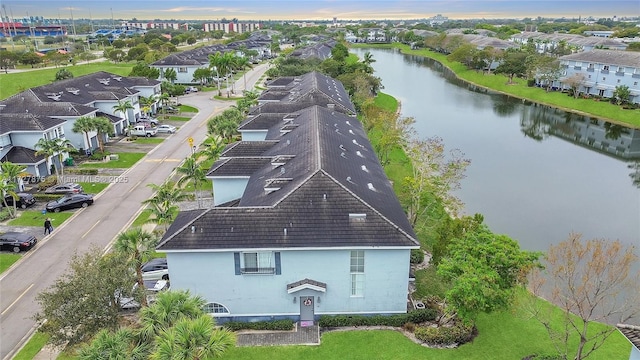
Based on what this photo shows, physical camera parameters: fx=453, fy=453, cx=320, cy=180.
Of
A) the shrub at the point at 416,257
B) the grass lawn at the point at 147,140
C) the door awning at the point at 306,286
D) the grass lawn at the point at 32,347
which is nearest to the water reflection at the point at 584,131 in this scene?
the shrub at the point at 416,257

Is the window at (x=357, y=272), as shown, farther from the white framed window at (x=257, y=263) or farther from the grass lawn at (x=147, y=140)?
the grass lawn at (x=147, y=140)

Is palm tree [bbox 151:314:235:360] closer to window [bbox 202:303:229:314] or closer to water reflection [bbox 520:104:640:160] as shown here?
window [bbox 202:303:229:314]

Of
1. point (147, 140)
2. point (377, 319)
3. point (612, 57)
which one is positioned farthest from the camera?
point (612, 57)

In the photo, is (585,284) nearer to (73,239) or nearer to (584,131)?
(73,239)

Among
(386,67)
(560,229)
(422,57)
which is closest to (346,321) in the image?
(560,229)

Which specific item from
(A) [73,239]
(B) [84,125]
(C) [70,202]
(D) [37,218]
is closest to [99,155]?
(B) [84,125]
